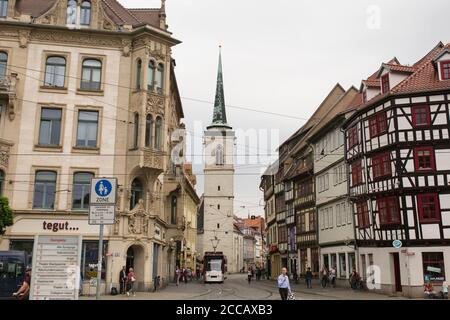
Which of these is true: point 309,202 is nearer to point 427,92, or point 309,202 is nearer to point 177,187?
point 177,187

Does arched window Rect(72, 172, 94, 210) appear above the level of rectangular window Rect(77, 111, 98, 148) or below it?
below

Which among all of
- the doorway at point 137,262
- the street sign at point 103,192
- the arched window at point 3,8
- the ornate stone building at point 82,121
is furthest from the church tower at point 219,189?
the street sign at point 103,192

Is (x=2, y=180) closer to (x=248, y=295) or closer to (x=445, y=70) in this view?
(x=248, y=295)

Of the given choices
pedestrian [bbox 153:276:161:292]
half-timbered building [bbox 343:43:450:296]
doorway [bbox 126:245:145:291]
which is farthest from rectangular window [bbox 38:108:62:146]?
half-timbered building [bbox 343:43:450:296]

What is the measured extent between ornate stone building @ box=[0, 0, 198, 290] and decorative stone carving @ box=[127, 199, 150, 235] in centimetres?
7

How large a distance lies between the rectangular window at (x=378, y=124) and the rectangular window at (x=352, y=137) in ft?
7.25

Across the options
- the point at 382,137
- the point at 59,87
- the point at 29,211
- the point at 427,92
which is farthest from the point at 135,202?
the point at 427,92

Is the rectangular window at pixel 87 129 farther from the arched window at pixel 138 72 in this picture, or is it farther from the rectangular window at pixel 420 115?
the rectangular window at pixel 420 115

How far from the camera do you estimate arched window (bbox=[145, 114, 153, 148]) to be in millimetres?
31812

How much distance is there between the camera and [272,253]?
6794 cm

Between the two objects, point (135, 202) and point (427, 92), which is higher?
point (427, 92)

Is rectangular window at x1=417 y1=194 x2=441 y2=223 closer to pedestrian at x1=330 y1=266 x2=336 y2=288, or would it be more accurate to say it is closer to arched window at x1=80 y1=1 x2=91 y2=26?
pedestrian at x1=330 y1=266 x2=336 y2=288

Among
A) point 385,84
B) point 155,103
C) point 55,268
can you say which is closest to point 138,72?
point 155,103

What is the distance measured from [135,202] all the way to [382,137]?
57.5 ft
